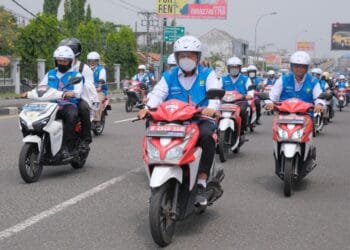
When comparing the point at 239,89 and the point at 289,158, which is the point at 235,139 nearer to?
the point at 239,89

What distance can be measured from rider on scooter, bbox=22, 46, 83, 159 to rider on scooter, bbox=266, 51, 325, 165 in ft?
8.66

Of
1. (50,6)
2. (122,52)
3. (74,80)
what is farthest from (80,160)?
(50,6)

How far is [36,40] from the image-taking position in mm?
34250

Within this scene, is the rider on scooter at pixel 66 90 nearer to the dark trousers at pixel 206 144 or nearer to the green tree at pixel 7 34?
the dark trousers at pixel 206 144

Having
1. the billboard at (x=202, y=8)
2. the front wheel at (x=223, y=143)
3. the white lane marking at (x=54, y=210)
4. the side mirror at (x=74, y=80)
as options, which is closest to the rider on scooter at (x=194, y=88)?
the white lane marking at (x=54, y=210)

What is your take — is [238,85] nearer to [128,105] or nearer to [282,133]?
[282,133]

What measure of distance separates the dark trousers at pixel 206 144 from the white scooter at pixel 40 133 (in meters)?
2.59

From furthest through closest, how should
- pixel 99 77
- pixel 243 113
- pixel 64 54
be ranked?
1. pixel 99 77
2. pixel 243 113
3. pixel 64 54

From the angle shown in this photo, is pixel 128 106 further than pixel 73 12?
No

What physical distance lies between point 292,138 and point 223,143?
2959 mm

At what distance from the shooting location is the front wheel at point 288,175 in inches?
276

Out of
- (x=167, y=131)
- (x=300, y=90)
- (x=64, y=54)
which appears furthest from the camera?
(x=64, y=54)

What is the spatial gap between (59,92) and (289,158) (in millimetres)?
3098

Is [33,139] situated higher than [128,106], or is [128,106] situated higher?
[33,139]
